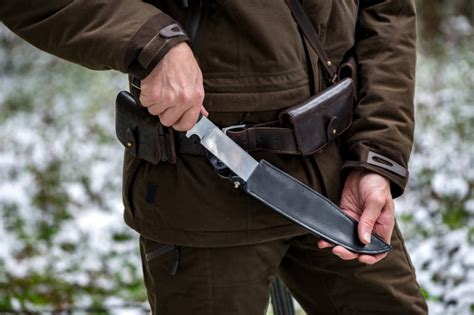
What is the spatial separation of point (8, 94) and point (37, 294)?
4122 mm

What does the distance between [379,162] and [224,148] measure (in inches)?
18.2

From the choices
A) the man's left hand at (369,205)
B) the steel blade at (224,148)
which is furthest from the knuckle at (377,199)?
the steel blade at (224,148)

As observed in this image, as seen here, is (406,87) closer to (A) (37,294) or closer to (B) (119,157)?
(A) (37,294)

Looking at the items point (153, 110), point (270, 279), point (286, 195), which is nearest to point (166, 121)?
point (153, 110)

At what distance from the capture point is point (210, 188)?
6.10 ft

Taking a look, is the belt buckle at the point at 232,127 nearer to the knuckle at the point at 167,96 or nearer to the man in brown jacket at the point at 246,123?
the man in brown jacket at the point at 246,123

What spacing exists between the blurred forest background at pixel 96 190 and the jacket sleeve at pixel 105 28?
2.68m

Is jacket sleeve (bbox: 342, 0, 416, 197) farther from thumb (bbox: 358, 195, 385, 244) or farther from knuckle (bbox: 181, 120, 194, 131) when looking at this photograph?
knuckle (bbox: 181, 120, 194, 131)

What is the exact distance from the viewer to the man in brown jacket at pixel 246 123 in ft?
5.48

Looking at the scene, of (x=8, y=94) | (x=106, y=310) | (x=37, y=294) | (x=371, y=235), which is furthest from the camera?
(x=8, y=94)

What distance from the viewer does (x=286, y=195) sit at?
185cm

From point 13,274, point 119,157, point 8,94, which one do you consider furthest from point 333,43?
point 8,94

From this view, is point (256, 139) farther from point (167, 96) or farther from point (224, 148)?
point (167, 96)

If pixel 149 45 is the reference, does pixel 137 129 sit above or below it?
below
